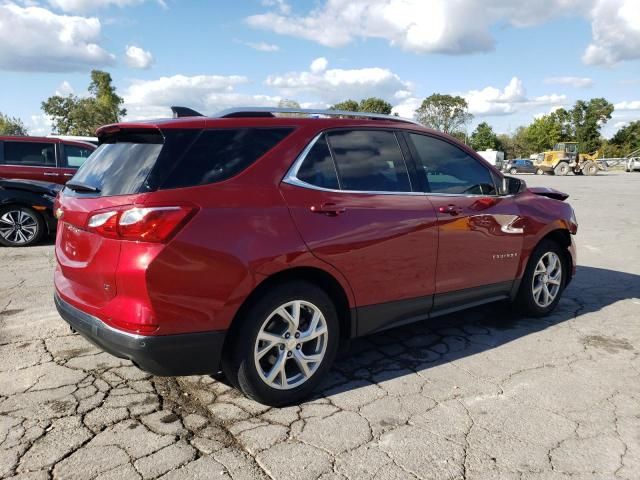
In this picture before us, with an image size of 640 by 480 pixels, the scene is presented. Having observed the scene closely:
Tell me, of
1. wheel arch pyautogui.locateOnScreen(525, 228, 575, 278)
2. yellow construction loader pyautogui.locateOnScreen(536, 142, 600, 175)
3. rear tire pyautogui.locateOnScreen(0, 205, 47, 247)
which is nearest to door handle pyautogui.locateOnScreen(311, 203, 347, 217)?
wheel arch pyautogui.locateOnScreen(525, 228, 575, 278)

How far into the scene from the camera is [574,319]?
199 inches

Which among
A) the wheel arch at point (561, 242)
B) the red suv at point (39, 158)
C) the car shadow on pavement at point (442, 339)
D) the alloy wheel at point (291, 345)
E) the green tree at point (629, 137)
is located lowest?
the car shadow on pavement at point (442, 339)

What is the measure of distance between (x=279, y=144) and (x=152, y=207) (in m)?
0.89

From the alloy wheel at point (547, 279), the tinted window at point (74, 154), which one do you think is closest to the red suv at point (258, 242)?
the alloy wheel at point (547, 279)

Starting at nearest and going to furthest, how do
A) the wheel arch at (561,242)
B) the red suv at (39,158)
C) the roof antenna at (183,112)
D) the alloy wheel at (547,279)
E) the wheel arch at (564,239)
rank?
the roof antenna at (183,112), the wheel arch at (561,242), the alloy wheel at (547,279), the wheel arch at (564,239), the red suv at (39,158)

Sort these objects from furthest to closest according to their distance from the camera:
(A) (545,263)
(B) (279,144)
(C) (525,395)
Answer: (A) (545,263), (C) (525,395), (B) (279,144)

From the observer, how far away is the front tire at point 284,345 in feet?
9.91

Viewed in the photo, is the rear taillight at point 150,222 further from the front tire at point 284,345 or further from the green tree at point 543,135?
the green tree at point 543,135

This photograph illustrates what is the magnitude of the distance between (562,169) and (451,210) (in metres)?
40.4

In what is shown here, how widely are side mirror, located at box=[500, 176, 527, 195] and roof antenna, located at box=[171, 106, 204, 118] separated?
8.76 feet

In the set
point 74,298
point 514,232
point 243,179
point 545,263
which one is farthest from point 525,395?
point 74,298

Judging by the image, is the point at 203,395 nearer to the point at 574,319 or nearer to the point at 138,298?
the point at 138,298

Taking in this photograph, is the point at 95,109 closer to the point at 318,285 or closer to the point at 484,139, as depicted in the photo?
the point at 318,285

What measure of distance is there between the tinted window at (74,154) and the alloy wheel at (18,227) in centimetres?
231
